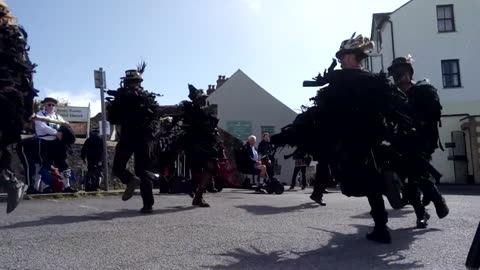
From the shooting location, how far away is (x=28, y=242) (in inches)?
186

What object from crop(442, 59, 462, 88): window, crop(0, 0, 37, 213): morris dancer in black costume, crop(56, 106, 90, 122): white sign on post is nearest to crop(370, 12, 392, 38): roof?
crop(442, 59, 462, 88): window

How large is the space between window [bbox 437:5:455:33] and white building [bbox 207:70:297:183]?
10789 mm

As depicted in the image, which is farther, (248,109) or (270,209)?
(248,109)

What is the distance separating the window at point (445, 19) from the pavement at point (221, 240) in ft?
79.5

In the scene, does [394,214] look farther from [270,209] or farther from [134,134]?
[134,134]

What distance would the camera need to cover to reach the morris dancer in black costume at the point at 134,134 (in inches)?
284

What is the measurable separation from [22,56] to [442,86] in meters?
27.3

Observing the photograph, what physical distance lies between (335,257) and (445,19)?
92.7ft

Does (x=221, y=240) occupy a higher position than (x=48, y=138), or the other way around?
(x=48, y=138)

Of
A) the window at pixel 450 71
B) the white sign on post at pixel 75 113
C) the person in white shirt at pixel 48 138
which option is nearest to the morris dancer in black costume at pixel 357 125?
the person in white shirt at pixel 48 138

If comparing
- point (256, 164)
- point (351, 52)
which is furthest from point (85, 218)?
point (256, 164)

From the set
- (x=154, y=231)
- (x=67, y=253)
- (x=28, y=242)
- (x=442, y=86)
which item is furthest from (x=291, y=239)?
(x=442, y=86)

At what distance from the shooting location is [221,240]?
16.4 ft

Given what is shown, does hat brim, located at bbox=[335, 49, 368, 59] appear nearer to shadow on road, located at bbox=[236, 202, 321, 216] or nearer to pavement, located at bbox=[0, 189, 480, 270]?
pavement, located at bbox=[0, 189, 480, 270]
